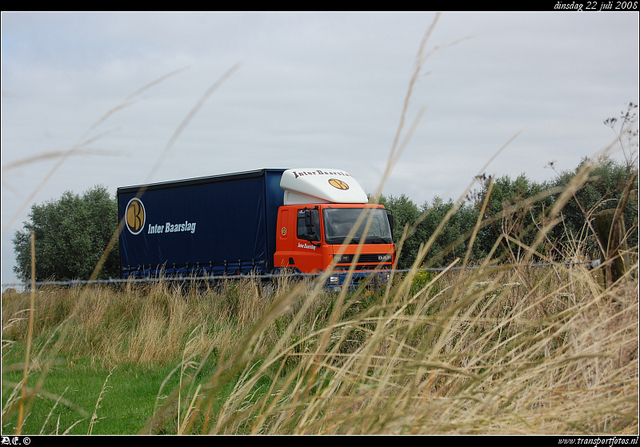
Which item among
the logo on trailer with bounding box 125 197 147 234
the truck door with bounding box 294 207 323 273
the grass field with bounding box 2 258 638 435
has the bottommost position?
Answer: the grass field with bounding box 2 258 638 435

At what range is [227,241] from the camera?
15.8 meters

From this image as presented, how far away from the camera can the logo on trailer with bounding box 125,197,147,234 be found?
18.4m

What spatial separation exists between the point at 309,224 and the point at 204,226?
4617 mm

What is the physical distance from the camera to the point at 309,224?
43.1 feet

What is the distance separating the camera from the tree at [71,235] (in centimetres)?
3322

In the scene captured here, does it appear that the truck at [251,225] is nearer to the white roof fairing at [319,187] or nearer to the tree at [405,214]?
the white roof fairing at [319,187]

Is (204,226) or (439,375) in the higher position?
(204,226)

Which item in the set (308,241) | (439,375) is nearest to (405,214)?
(308,241)

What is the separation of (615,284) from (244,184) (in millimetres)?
13419

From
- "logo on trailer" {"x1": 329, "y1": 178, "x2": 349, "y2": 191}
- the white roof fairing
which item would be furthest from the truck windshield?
"logo on trailer" {"x1": 329, "y1": 178, "x2": 349, "y2": 191}

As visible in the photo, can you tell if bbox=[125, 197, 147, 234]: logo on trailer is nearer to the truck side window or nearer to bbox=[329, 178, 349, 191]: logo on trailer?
the truck side window

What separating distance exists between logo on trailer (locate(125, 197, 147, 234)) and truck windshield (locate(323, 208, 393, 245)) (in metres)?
7.81

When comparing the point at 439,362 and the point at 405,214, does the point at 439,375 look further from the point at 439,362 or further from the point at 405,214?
the point at 405,214

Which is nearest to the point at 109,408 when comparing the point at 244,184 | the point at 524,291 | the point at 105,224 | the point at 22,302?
the point at 22,302
